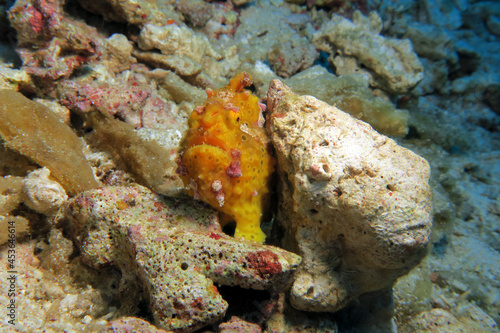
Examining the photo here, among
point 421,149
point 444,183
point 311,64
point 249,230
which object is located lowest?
point 249,230

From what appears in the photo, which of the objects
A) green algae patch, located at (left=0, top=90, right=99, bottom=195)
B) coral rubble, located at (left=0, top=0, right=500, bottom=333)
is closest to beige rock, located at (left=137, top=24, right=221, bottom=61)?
coral rubble, located at (left=0, top=0, right=500, bottom=333)

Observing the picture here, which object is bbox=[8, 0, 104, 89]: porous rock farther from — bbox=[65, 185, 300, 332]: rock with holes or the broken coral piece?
bbox=[65, 185, 300, 332]: rock with holes

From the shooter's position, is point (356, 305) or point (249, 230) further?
point (356, 305)

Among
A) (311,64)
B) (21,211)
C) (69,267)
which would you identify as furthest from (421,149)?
(21,211)

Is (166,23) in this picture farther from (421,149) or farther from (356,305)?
(421,149)

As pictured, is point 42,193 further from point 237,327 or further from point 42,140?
point 237,327

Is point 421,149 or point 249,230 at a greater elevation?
point 421,149
